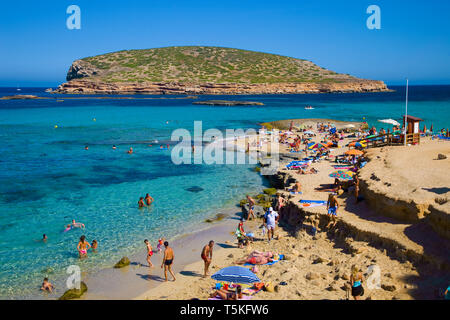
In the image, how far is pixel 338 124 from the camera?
167 feet

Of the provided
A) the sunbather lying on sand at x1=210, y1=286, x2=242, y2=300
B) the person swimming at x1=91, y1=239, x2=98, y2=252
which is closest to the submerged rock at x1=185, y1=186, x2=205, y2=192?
the person swimming at x1=91, y1=239, x2=98, y2=252

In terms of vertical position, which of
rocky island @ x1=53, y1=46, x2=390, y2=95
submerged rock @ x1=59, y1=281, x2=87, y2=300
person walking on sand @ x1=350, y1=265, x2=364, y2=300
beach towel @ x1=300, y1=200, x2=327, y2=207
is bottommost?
submerged rock @ x1=59, y1=281, x2=87, y2=300

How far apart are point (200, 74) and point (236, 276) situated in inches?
5525

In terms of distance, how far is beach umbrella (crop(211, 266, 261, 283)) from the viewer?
35.2 feet

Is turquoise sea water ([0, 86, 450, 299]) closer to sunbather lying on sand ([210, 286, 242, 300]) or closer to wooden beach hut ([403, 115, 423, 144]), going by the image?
sunbather lying on sand ([210, 286, 242, 300])

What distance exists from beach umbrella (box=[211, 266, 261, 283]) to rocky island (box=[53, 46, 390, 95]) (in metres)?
126

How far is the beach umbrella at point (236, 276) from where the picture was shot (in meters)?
10.7

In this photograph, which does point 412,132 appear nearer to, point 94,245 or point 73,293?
point 94,245

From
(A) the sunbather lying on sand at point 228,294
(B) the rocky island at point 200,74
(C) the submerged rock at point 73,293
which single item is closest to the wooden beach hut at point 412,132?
(A) the sunbather lying on sand at point 228,294

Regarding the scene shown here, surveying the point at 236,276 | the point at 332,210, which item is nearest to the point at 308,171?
the point at 332,210

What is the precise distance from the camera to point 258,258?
13.1 m

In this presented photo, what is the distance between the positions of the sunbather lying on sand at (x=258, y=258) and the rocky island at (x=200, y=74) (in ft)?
407
